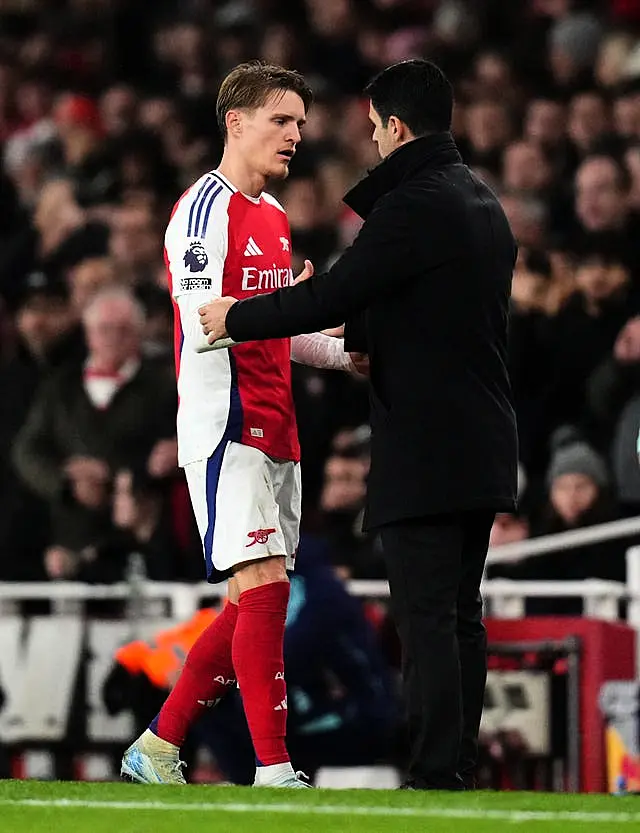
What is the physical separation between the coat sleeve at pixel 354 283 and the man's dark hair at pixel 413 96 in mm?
232

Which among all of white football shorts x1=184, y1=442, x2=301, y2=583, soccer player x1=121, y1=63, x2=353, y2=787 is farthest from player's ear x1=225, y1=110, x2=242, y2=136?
white football shorts x1=184, y1=442, x2=301, y2=583

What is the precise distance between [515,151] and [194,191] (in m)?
5.60

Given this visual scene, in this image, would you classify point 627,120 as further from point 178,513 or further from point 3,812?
point 3,812

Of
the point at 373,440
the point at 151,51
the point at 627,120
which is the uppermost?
the point at 151,51

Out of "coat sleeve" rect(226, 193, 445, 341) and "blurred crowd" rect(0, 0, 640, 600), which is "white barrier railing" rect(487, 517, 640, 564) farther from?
"coat sleeve" rect(226, 193, 445, 341)

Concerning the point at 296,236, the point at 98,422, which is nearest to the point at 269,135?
the point at 98,422

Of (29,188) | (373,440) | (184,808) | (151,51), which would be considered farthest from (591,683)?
(151,51)

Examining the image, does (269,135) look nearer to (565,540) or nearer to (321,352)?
(321,352)

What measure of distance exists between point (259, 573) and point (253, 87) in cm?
127

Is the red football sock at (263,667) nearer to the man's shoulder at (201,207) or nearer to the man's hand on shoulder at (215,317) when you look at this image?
the man's hand on shoulder at (215,317)

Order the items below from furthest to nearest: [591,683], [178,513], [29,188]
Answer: [29,188] → [178,513] → [591,683]

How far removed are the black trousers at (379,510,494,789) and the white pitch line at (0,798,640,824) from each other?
22.7 inches

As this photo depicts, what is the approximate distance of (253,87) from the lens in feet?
18.5

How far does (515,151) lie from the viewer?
1095 cm
